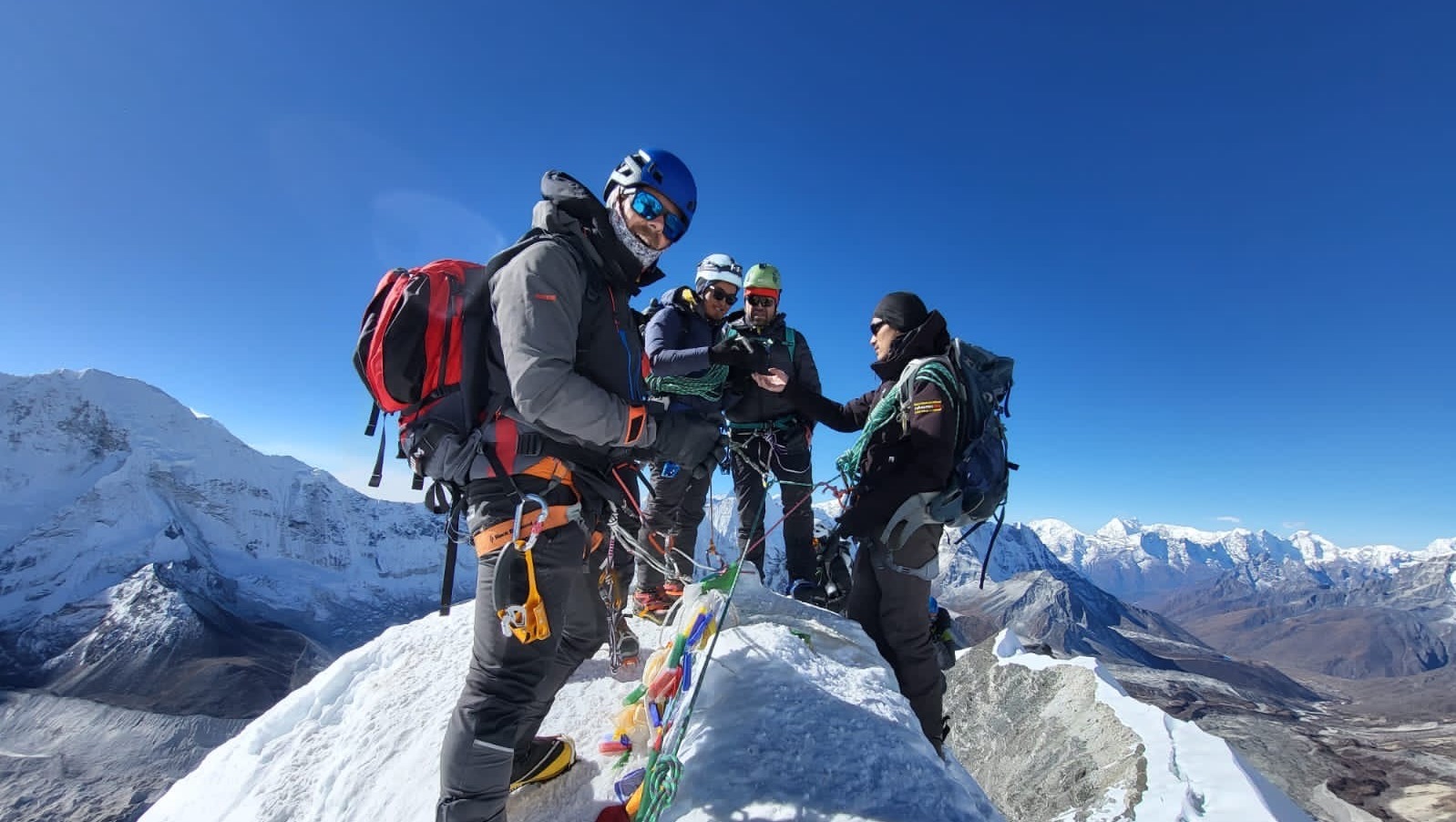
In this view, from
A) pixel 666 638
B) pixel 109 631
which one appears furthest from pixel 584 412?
pixel 109 631

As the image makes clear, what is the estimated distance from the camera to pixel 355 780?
15.0 feet

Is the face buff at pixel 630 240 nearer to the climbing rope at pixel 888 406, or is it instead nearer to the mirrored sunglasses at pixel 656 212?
the mirrored sunglasses at pixel 656 212

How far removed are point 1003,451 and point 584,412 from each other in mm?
3572

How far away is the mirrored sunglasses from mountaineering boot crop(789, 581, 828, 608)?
14.1ft

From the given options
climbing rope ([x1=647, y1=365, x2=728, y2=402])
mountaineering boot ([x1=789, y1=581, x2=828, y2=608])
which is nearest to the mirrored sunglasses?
climbing rope ([x1=647, y1=365, x2=728, y2=402])

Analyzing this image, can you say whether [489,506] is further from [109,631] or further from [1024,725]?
[109,631]

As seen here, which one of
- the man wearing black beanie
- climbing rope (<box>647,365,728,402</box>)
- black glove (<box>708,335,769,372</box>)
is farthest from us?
climbing rope (<box>647,365,728,402</box>)

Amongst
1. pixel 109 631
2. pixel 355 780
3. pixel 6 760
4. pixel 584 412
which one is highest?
pixel 584 412

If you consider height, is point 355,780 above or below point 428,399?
below

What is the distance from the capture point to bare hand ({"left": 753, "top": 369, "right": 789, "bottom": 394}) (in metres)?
6.10

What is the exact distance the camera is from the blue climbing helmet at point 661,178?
3.95m

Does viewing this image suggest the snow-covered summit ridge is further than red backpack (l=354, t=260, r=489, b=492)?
No

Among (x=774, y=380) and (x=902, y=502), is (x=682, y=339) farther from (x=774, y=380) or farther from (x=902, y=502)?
(x=902, y=502)

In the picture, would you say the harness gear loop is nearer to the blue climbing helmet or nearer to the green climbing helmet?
the blue climbing helmet
